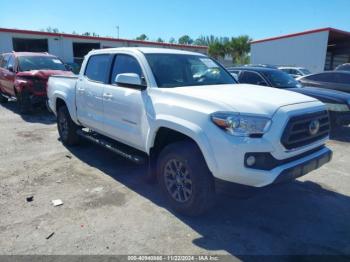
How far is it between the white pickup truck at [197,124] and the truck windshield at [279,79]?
4052 millimetres

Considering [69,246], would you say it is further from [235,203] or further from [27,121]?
[27,121]

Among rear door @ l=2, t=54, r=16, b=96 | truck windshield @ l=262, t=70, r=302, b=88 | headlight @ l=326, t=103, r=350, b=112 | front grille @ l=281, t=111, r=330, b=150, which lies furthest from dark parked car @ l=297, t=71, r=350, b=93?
rear door @ l=2, t=54, r=16, b=96

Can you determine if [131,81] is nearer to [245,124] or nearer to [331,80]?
[245,124]

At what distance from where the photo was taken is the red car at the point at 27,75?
33.5 ft

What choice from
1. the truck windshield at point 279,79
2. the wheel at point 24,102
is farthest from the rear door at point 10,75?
the truck windshield at point 279,79

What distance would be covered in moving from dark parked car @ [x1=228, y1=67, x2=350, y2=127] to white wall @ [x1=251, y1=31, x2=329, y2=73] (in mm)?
22609

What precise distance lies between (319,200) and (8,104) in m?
12.2

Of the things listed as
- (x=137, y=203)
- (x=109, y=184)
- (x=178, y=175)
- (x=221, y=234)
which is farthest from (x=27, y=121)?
(x=221, y=234)

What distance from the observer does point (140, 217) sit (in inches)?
159

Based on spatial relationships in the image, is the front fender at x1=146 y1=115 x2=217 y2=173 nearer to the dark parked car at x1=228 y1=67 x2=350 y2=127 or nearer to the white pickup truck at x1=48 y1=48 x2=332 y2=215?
the white pickup truck at x1=48 y1=48 x2=332 y2=215

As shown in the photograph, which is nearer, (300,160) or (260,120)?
(260,120)

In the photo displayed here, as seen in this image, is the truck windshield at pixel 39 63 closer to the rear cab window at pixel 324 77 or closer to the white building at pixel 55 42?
the rear cab window at pixel 324 77

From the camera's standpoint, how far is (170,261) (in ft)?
10.4

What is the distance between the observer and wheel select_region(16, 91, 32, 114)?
10273mm
